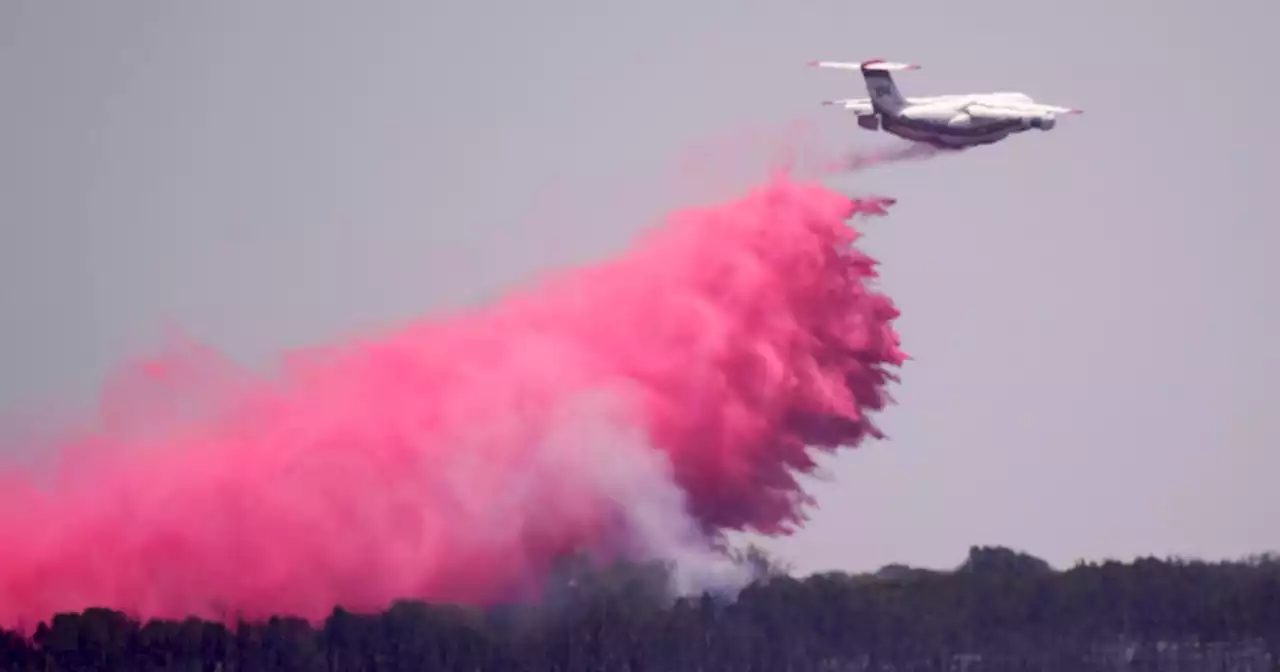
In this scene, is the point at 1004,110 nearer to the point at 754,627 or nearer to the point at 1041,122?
the point at 1041,122

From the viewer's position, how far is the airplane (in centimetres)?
8112

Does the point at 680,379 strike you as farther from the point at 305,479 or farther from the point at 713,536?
the point at 305,479

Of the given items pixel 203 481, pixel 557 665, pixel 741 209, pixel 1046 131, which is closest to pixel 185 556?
pixel 203 481

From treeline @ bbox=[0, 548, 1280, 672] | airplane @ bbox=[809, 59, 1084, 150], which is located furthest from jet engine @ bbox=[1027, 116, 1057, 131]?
treeline @ bbox=[0, 548, 1280, 672]

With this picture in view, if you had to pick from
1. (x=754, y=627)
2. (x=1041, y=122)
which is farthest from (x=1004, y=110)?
(x=754, y=627)

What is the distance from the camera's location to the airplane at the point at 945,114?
81.1 m

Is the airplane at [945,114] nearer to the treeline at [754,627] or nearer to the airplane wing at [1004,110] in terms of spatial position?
the airplane wing at [1004,110]

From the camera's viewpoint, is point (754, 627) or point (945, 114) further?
point (754, 627)

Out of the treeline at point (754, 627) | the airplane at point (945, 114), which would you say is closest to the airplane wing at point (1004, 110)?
the airplane at point (945, 114)

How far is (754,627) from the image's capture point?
93.8 meters

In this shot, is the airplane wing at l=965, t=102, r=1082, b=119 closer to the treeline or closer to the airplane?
the airplane

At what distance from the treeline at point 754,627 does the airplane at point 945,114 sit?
44.0ft

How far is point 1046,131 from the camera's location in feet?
268

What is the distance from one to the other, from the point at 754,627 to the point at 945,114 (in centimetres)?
1954
